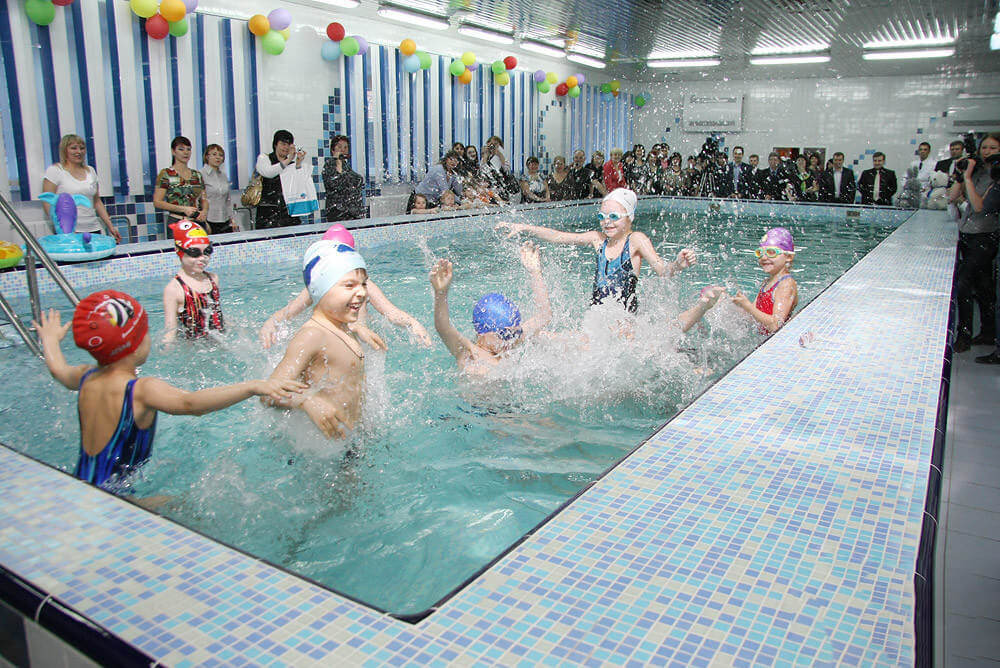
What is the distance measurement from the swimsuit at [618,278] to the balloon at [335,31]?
833cm

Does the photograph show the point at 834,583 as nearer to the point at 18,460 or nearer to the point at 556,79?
the point at 18,460

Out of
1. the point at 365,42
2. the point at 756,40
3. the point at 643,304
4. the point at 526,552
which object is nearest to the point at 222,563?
the point at 526,552

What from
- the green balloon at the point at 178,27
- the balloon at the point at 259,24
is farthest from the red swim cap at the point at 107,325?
the balloon at the point at 259,24

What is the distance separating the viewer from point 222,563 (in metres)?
1.82

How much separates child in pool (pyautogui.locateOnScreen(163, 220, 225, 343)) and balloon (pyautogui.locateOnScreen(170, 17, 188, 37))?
6069 millimetres

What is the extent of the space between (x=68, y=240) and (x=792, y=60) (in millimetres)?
16641

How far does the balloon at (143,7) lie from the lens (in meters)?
8.92

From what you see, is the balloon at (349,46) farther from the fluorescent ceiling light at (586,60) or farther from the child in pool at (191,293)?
the child in pool at (191,293)

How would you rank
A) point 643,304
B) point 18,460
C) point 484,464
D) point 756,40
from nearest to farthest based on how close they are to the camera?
point 18,460, point 484,464, point 643,304, point 756,40

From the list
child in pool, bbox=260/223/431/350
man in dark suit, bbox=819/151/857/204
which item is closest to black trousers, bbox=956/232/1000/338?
child in pool, bbox=260/223/431/350

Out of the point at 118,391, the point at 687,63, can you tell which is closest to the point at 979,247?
the point at 118,391

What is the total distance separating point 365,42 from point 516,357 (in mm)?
9945

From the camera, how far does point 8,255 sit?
6.20 metres

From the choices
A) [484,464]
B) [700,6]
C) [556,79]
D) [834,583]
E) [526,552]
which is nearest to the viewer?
[834,583]
